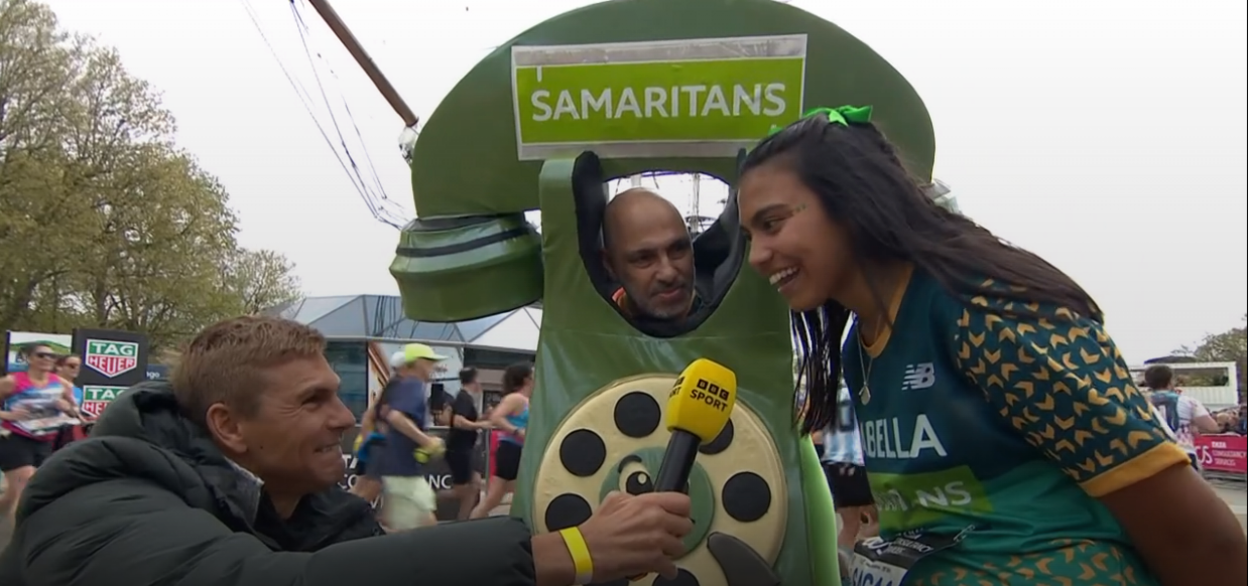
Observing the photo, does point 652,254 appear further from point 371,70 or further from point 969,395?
point 371,70

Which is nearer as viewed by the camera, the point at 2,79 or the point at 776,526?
the point at 776,526

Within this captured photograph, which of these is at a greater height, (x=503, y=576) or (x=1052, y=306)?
(x=1052, y=306)

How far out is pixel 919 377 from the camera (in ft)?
3.94

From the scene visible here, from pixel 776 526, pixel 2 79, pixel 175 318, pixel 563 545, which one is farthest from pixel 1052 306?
pixel 175 318

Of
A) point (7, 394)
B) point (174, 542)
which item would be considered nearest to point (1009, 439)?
point (174, 542)

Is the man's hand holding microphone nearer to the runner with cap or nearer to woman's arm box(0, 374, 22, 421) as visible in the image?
the runner with cap

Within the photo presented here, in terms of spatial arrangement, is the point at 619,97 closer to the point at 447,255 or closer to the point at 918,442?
the point at 447,255

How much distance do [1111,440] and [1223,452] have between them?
13.5 m

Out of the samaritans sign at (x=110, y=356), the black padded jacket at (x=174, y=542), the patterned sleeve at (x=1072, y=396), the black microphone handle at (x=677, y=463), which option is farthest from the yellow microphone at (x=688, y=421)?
the samaritans sign at (x=110, y=356)

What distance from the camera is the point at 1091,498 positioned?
3.62ft

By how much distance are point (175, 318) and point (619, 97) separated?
20917 mm

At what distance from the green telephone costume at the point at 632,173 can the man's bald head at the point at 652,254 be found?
0.17ft

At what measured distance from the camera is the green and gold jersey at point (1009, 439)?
104cm

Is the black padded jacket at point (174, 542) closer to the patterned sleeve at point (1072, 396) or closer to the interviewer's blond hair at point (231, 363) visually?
the interviewer's blond hair at point (231, 363)
